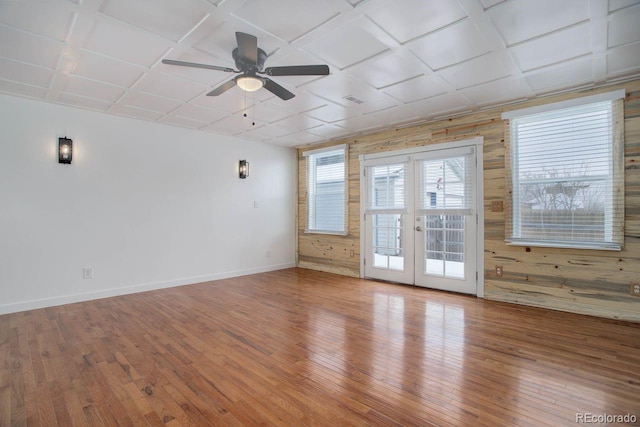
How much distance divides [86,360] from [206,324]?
1105mm

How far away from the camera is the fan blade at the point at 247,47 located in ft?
7.71

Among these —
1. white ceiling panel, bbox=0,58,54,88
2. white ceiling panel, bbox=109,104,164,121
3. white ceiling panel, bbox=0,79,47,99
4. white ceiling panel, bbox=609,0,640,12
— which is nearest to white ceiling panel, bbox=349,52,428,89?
white ceiling panel, bbox=609,0,640,12

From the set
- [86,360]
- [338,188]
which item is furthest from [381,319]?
[338,188]

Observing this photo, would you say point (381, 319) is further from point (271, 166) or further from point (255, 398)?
point (271, 166)

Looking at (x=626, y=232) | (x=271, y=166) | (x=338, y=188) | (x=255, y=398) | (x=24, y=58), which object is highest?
(x=24, y=58)

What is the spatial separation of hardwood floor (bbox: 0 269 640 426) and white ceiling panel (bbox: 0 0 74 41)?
107 inches

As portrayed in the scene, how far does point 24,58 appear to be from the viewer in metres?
2.97

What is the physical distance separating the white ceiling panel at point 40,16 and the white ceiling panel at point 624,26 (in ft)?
13.4

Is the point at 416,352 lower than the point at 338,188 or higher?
lower

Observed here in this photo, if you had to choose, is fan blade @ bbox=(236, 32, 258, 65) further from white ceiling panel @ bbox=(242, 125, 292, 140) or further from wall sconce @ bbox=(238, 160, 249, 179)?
wall sconce @ bbox=(238, 160, 249, 179)

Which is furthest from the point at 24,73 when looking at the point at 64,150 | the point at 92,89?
the point at 64,150

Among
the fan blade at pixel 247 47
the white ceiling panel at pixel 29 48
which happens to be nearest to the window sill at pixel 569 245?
the fan blade at pixel 247 47

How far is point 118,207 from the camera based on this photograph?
4.74 metres

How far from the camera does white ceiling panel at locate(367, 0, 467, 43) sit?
88.9 inches
